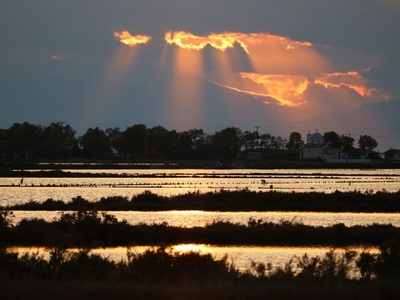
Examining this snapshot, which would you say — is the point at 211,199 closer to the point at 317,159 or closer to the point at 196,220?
the point at 196,220

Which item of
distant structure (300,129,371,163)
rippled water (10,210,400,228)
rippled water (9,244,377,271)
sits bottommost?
rippled water (9,244,377,271)

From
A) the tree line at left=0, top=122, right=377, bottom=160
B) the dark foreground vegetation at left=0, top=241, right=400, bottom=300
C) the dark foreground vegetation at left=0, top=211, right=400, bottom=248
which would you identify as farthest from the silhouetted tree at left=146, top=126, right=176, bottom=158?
the dark foreground vegetation at left=0, top=241, right=400, bottom=300

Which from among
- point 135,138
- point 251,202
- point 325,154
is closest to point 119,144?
point 135,138

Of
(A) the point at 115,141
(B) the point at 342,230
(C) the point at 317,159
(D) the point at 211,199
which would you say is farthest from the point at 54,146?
(B) the point at 342,230

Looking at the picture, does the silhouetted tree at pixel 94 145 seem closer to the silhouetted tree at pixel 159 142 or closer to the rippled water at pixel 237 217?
the silhouetted tree at pixel 159 142

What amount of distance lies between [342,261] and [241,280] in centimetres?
281

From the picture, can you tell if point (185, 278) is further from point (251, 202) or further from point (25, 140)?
point (25, 140)

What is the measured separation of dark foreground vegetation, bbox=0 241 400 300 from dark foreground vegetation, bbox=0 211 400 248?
10.0 metres

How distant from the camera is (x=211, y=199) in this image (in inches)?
1993

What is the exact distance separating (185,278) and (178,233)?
46.3 ft

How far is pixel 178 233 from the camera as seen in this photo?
1188 inches

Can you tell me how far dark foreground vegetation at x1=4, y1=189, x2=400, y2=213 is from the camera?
4725 centimetres

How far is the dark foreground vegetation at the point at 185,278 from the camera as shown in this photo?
13.9m

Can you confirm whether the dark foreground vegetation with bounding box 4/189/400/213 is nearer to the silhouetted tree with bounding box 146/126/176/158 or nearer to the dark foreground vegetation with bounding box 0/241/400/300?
the dark foreground vegetation with bounding box 0/241/400/300
